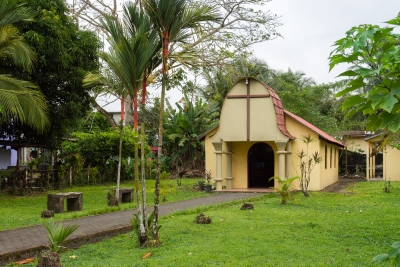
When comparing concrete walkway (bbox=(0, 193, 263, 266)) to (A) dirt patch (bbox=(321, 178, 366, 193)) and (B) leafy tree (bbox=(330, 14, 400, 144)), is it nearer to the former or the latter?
(B) leafy tree (bbox=(330, 14, 400, 144))

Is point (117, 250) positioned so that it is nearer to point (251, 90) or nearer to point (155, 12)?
point (155, 12)

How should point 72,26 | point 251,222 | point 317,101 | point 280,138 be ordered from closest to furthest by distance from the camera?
point 251,222
point 72,26
point 280,138
point 317,101

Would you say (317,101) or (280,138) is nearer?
(280,138)

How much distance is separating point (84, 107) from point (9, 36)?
267 inches

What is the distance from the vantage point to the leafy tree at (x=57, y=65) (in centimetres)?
1619

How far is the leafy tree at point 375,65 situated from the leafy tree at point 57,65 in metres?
14.1

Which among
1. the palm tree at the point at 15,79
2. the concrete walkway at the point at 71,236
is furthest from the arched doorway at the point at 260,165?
the palm tree at the point at 15,79

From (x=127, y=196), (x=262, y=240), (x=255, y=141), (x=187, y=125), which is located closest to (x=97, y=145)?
(x=187, y=125)

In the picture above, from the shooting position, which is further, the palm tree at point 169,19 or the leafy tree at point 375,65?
the palm tree at point 169,19

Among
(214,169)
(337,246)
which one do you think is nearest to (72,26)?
(214,169)

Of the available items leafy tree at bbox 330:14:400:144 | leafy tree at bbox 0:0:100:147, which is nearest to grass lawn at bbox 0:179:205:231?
leafy tree at bbox 0:0:100:147

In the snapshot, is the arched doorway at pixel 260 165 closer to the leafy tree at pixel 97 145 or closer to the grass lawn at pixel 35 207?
the grass lawn at pixel 35 207

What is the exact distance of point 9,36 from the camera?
1184 centimetres

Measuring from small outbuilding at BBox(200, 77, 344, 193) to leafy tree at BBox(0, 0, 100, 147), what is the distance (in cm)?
597
